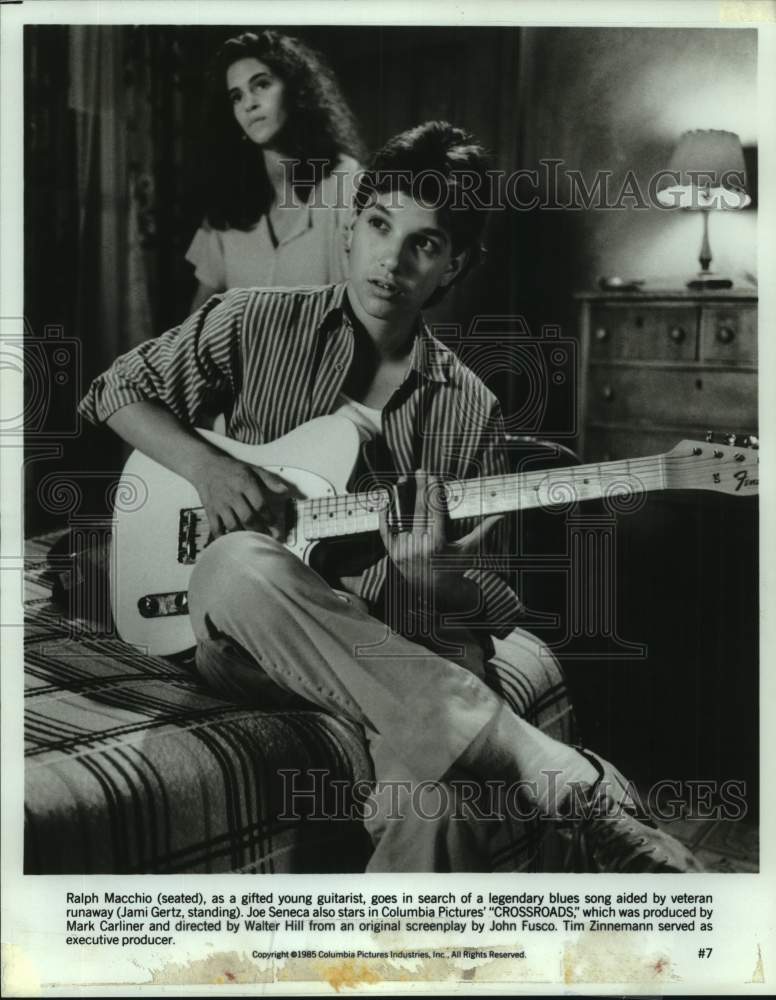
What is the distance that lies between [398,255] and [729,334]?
2.07 feet

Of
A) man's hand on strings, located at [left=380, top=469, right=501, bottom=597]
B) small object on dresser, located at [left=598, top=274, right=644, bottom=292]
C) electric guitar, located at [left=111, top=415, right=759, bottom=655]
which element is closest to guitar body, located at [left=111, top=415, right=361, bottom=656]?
electric guitar, located at [left=111, top=415, right=759, bottom=655]

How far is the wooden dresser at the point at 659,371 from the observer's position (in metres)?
1.59

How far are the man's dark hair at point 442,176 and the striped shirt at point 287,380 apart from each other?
18cm

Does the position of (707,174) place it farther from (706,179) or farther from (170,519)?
(170,519)

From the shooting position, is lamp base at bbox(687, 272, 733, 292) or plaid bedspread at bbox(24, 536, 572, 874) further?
lamp base at bbox(687, 272, 733, 292)

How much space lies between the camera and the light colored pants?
5.11 ft

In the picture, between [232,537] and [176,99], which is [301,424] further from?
[176,99]


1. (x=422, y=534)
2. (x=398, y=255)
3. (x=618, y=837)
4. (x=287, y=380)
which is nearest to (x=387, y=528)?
(x=422, y=534)

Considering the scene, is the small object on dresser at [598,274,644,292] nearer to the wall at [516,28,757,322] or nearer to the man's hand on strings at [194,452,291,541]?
the wall at [516,28,757,322]

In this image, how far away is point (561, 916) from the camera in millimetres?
1600

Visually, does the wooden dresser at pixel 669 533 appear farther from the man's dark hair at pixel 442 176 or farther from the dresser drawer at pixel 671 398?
the man's dark hair at pixel 442 176

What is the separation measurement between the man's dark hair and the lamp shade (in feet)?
1.14

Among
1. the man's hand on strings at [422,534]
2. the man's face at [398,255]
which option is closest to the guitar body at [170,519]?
the man's hand on strings at [422,534]

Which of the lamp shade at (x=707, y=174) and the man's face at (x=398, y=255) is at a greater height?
the lamp shade at (x=707, y=174)
